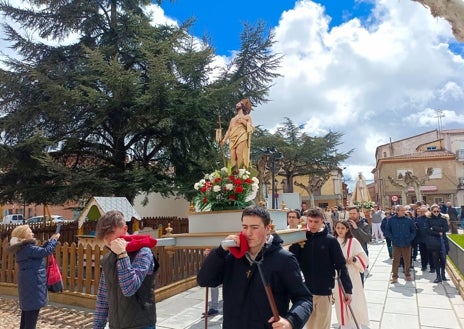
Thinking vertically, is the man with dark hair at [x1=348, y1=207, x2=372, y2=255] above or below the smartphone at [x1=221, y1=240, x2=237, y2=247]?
below

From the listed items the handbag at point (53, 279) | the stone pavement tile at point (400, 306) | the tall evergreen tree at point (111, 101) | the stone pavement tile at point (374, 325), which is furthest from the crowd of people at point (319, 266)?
the tall evergreen tree at point (111, 101)

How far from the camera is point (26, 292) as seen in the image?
5.24 metres

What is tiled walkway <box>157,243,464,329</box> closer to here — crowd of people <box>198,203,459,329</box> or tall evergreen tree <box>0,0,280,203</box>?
crowd of people <box>198,203,459,329</box>

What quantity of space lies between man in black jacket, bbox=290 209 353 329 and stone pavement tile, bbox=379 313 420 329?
208cm

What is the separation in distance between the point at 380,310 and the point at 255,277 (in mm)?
5745

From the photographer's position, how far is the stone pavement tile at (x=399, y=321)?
600 centimetres

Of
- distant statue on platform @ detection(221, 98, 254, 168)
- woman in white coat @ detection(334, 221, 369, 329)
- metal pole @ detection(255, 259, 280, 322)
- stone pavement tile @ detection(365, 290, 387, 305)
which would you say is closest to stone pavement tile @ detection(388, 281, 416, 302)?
stone pavement tile @ detection(365, 290, 387, 305)

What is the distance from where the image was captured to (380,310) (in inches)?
273

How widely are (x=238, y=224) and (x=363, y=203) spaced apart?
20622 millimetres

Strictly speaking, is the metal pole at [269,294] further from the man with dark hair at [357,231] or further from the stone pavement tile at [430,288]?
the stone pavement tile at [430,288]

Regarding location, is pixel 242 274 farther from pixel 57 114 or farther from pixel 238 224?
pixel 57 114

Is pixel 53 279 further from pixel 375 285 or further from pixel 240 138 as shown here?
pixel 375 285

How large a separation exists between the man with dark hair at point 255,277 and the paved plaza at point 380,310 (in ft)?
13.8

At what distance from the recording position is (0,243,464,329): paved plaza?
6297 mm
